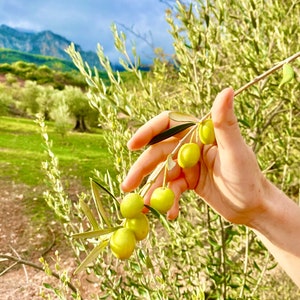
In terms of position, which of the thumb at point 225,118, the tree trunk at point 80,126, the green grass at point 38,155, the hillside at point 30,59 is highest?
the hillside at point 30,59

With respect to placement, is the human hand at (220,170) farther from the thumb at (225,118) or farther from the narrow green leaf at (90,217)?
the narrow green leaf at (90,217)

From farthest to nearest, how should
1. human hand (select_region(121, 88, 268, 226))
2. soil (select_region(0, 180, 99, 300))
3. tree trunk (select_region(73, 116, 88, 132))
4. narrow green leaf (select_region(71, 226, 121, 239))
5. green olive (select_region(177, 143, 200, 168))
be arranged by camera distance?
tree trunk (select_region(73, 116, 88, 132)), soil (select_region(0, 180, 99, 300)), human hand (select_region(121, 88, 268, 226)), green olive (select_region(177, 143, 200, 168)), narrow green leaf (select_region(71, 226, 121, 239))

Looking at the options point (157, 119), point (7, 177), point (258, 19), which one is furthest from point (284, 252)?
point (7, 177)

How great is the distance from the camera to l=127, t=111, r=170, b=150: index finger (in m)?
1.00

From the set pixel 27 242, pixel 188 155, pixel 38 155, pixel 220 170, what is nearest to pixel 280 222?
pixel 220 170

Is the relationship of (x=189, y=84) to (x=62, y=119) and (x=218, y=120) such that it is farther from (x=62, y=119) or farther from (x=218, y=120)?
(x=62, y=119)

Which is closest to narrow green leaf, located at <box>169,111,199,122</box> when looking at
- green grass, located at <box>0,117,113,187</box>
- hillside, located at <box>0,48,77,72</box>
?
green grass, located at <box>0,117,113,187</box>

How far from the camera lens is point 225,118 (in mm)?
847

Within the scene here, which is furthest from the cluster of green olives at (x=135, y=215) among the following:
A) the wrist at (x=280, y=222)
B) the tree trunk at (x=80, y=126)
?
the tree trunk at (x=80, y=126)

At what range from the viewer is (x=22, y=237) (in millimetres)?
10258

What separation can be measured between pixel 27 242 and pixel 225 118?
10122 mm

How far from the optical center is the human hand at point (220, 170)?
0.91 metres

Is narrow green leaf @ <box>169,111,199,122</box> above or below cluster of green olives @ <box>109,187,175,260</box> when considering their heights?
above

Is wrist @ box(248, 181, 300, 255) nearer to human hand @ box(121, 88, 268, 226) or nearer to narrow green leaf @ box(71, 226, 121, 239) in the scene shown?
human hand @ box(121, 88, 268, 226)
